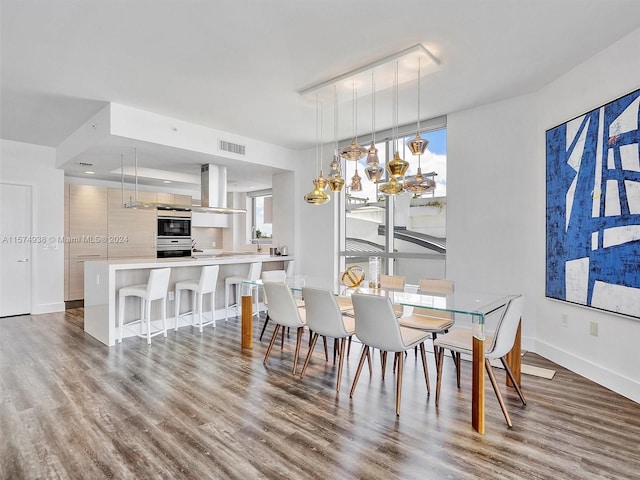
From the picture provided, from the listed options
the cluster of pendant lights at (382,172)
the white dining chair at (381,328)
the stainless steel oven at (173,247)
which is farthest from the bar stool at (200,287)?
the stainless steel oven at (173,247)

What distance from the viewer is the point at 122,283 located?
4637 millimetres

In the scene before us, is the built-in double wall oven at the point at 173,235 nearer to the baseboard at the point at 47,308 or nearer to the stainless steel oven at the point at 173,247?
the stainless steel oven at the point at 173,247

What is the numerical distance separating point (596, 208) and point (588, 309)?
914 millimetres

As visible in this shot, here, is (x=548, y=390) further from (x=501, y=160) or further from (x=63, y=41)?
(x=63, y=41)

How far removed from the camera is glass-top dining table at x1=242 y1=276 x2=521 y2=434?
2314mm

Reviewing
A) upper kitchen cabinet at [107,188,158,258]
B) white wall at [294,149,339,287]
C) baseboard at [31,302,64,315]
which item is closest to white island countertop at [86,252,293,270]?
white wall at [294,149,339,287]

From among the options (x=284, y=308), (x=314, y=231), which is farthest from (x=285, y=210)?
(x=284, y=308)

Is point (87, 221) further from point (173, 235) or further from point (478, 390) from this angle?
point (478, 390)

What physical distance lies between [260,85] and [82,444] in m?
3.33

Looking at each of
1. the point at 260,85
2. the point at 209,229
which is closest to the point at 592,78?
the point at 260,85

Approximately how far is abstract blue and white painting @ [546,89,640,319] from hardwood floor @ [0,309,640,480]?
82 centimetres

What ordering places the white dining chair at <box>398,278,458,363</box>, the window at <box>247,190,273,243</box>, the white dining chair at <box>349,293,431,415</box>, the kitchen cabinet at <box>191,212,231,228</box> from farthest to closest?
the window at <box>247,190,273,243</box> → the kitchen cabinet at <box>191,212,231,228</box> → the white dining chair at <box>398,278,458,363</box> → the white dining chair at <box>349,293,431,415</box>

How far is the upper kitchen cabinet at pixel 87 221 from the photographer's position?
646cm

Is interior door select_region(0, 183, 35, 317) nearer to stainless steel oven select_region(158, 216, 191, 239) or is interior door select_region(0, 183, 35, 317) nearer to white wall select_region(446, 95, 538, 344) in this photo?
stainless steel oven select_region(158, 216, 191, 239)
